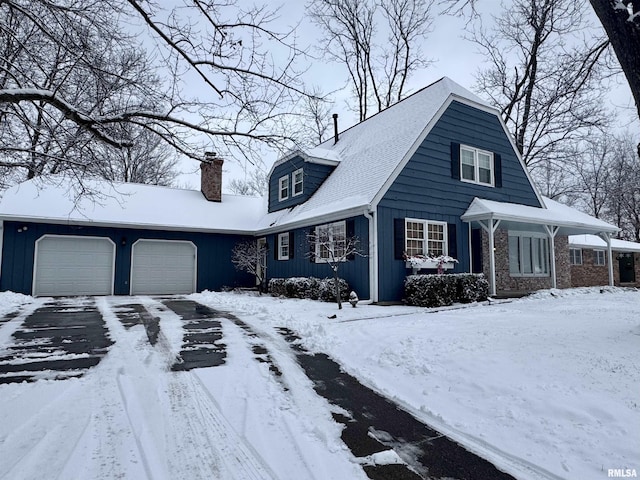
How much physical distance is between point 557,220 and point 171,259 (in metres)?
15.3

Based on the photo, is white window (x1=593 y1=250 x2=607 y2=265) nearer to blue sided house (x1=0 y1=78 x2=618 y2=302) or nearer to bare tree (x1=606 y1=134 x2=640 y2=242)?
blue sided house (x1=0 y1=78 x2=618 y2=302)

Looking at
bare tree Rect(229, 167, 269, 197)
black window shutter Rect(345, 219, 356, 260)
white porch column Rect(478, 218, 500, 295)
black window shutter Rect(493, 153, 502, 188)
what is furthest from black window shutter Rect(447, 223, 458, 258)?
bare tree Rect(229, 167, 269, 197)

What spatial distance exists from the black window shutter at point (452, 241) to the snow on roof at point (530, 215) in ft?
1.96

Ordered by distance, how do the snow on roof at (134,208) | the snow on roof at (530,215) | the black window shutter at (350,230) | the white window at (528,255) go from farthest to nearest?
the white window at (528,255), the snow on roof at (134,208), the snow on roof at (530,215), the black window shutter at (350,230)

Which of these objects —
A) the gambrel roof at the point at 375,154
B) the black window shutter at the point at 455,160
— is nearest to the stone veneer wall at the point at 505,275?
the black window shutter at the point at 455,160

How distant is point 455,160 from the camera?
1321 cm

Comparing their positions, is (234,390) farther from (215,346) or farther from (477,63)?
(477,63)

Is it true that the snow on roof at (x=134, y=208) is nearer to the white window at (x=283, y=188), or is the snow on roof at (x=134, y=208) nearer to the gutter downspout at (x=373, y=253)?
the white window at (x=283, y=188)

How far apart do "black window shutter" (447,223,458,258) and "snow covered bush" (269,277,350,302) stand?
3684 mm


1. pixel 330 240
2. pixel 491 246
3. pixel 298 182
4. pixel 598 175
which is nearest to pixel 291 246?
pixel 298 182

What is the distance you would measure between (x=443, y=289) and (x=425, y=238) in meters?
2.28

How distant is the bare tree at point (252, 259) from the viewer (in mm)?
17188

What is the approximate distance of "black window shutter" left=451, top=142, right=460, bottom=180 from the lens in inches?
517

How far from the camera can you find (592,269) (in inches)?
834
